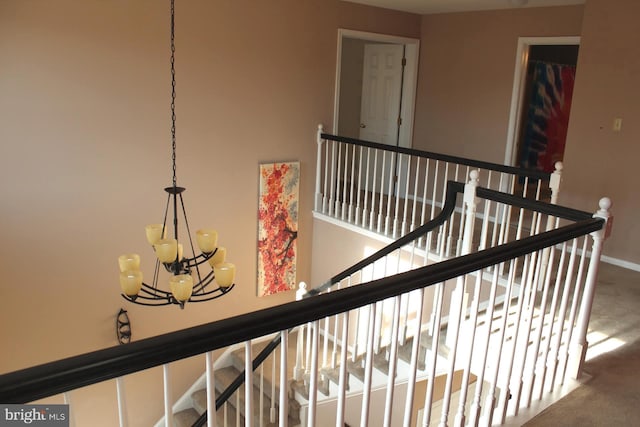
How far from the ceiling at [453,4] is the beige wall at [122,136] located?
67 cm

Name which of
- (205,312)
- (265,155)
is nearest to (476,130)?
(265,155)

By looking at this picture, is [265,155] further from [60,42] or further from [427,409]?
[427,409]

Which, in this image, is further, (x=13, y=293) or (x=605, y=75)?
(x=605, y=75)

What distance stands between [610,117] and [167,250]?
13.4 feet

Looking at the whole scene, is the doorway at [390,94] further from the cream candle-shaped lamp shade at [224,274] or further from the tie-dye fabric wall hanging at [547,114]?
the cream candle-shaped lamp shade at [224,274]

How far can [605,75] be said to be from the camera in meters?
4.66

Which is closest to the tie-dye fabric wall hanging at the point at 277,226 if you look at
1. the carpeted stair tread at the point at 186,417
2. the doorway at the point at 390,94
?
the doorway at the point at 390,94

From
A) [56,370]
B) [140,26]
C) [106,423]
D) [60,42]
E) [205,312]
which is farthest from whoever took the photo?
[205,312]

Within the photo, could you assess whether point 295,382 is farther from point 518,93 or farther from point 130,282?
point 518,93

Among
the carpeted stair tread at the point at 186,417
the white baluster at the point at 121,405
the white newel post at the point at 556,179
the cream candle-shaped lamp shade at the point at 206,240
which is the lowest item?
the carpeted stair tread at the point at 186,417

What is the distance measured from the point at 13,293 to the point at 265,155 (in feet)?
→ 8.91

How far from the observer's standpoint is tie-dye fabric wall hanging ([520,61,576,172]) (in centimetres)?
721

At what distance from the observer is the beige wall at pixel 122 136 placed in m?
4.15

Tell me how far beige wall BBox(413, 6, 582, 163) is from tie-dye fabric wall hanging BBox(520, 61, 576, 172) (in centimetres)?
129
